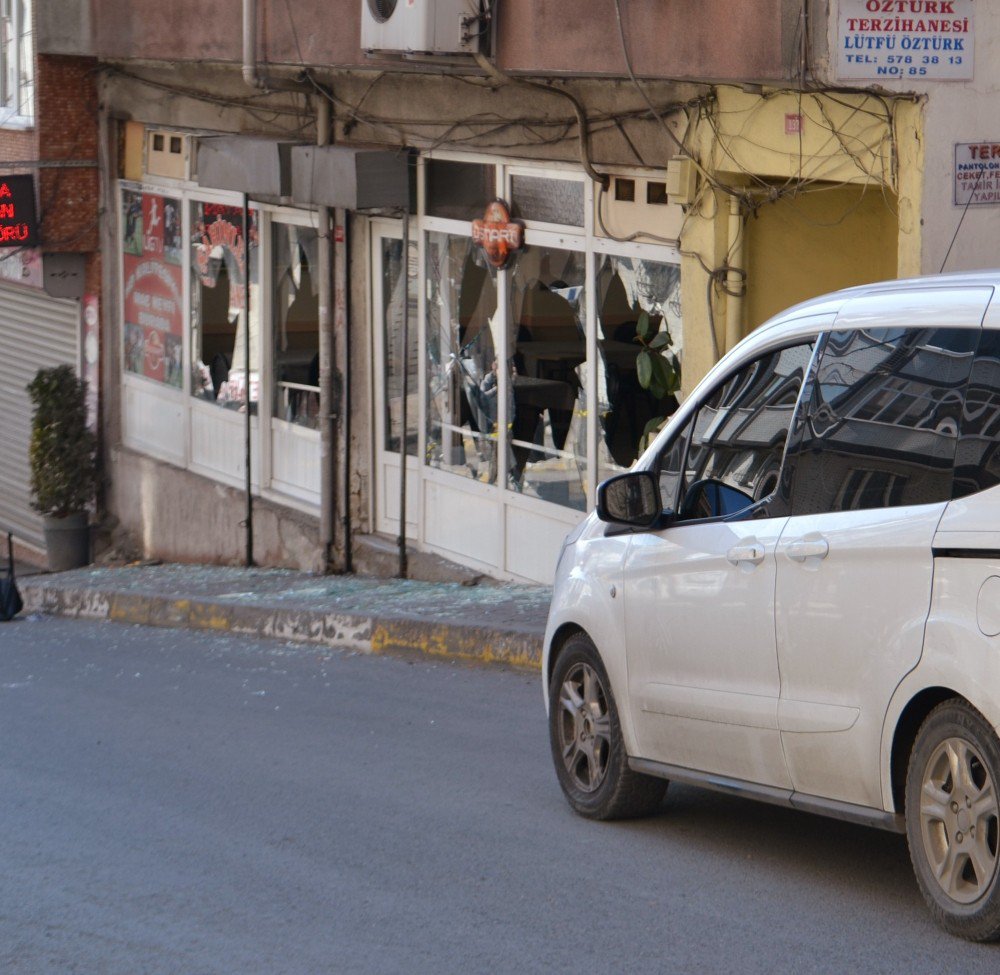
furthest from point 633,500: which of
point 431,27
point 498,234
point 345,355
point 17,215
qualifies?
Result: point 17,215

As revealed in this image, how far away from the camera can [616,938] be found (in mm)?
5328

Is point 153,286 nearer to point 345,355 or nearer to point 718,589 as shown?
point 345,355

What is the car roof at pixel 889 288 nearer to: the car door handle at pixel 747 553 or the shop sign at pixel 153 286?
the car door handle at pixel 747 553

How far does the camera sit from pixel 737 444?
613 centimetres

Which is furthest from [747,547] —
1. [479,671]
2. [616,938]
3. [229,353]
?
[229,353]

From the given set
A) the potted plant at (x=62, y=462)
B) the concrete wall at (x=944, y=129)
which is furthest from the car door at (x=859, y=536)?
the potted plant at (x=62, y=462)

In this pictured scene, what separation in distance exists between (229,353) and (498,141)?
5.60m

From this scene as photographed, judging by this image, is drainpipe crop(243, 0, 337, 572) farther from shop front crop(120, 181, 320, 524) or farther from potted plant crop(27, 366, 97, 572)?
potted plant crop(27, 366, 97, 572)

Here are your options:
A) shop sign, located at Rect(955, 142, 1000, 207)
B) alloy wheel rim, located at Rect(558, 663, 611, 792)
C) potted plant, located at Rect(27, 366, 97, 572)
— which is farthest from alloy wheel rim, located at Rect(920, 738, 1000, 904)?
potted plant, located at Rect(27, 366, 97, 572)

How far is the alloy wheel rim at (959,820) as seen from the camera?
4895 mm

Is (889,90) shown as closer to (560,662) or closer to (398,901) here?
(560,662)

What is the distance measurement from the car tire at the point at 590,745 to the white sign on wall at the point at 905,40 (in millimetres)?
4119

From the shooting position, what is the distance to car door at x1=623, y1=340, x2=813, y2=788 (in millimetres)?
5695

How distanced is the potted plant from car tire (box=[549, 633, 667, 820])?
1379 cm
